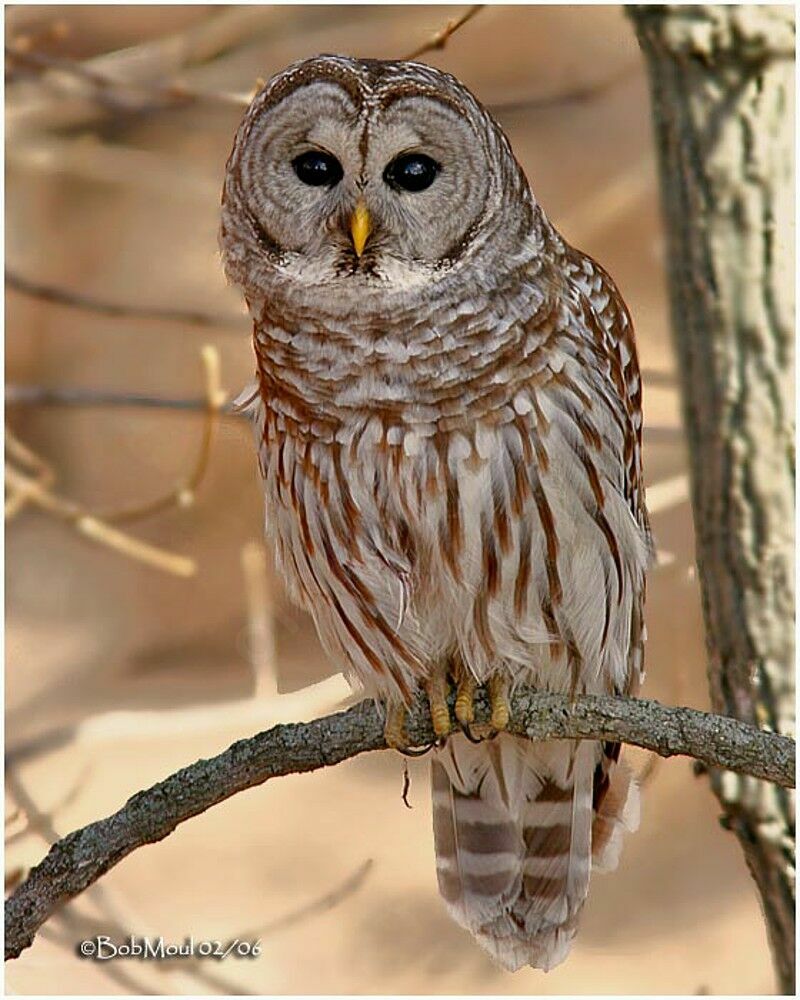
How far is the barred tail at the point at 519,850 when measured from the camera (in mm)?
3260

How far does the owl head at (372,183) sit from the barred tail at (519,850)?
3.66 feet

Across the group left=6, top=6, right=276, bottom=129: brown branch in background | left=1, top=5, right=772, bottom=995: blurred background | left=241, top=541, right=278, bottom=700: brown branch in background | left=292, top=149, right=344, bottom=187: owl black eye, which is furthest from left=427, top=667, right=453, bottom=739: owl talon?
left=6, top=6, right=276, bottom=129: brown branch in background

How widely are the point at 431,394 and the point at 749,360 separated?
86 centimetres

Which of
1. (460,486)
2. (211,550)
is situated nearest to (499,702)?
(460,486)

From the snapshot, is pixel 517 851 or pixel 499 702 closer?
pixel 499 702

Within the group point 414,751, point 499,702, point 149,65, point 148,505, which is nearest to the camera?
point 499,702

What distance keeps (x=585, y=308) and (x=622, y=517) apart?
405 mm

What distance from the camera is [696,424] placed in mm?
3217

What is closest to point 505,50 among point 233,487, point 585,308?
point 233,487

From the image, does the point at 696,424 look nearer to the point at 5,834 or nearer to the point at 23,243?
the point at 5,834

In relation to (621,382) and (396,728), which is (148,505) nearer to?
Result: (396,728)

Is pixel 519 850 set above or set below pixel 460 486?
below

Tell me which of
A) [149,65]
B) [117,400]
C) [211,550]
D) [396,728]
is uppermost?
[149,65]

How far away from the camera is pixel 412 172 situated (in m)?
2.66
